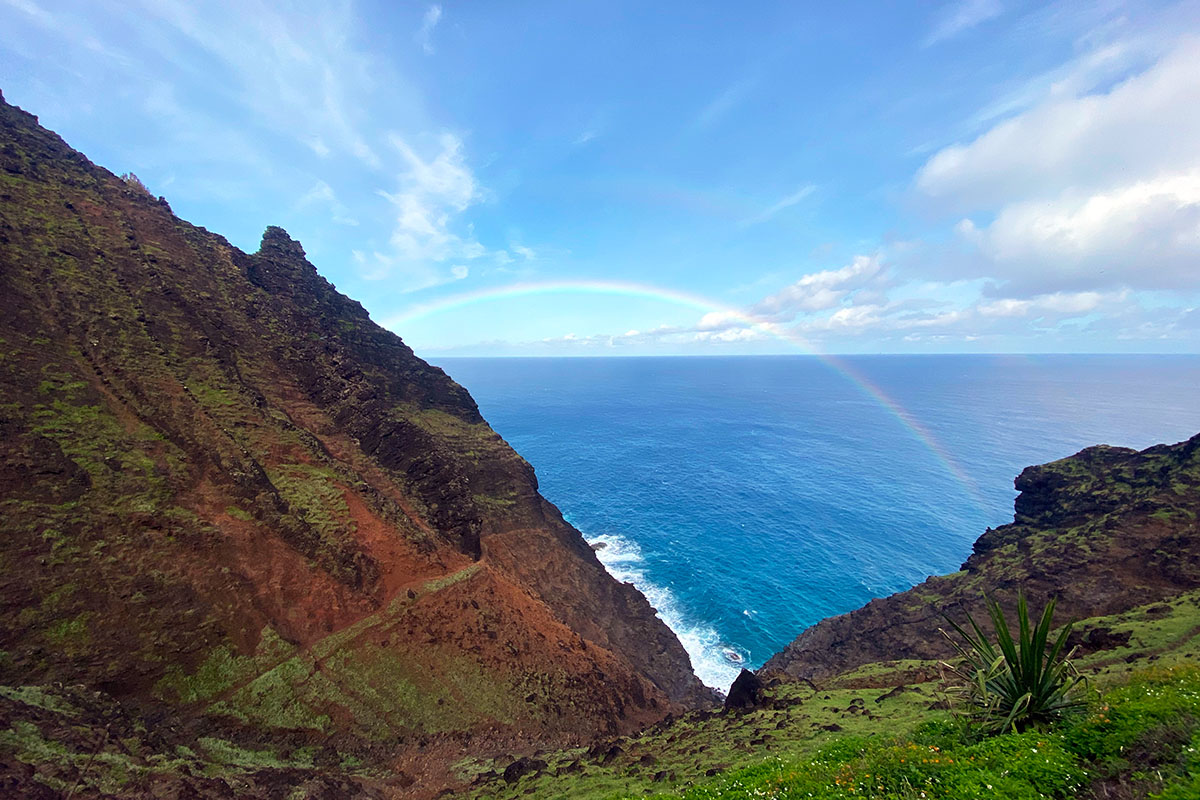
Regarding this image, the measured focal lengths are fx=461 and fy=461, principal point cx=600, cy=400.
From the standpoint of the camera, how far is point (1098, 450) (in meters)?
45.4

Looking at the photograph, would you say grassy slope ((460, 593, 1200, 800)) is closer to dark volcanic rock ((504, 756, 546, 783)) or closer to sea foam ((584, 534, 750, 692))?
dark volcanic rock ((504, 756, 546, 783))

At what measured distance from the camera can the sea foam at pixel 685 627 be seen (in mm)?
46344

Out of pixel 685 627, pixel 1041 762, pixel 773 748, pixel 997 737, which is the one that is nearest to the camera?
pixel 1041 762

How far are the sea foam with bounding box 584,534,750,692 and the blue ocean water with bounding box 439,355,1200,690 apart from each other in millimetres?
164

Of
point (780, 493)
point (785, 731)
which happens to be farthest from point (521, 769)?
point (780, 493)

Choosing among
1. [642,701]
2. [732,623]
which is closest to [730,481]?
[732,623]

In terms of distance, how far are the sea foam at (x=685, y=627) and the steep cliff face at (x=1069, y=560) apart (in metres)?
4.76

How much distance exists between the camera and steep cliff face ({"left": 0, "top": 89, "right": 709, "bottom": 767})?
2091 cm

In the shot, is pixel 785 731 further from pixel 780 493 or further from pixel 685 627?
pixel 780 493

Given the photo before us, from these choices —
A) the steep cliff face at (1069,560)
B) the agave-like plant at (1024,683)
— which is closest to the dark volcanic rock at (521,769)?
the agave-like plant at (1024,683)

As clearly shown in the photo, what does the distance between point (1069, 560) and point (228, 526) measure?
5617 cm

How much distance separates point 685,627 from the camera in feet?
170

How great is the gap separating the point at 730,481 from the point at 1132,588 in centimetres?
6476

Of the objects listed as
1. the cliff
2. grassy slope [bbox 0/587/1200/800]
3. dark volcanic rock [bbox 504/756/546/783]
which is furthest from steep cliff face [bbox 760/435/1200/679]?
dark volcanic rock [bbox 504/756/546/783]
